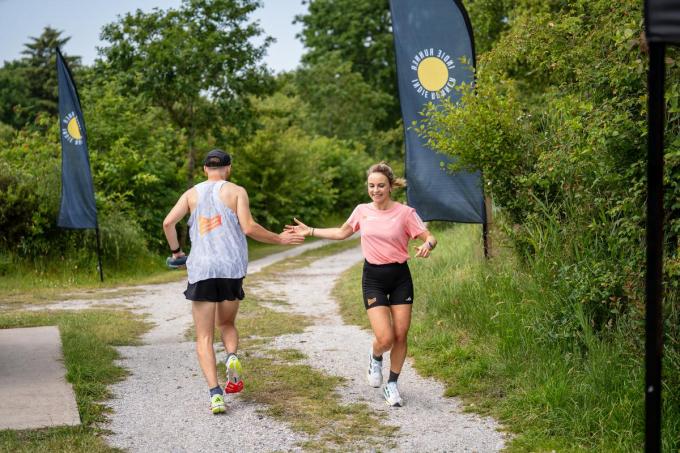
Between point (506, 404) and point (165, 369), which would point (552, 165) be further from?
point (165, 369)

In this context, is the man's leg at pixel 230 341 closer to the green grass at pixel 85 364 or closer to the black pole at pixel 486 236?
the green grass at pixel 85 364

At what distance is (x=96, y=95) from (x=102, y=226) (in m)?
6.02

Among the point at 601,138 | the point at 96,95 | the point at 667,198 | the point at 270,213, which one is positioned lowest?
the point at 270,213

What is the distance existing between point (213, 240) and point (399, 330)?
4.88ft

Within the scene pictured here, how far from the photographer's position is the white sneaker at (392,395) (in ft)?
18.7

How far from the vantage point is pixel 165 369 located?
705cm

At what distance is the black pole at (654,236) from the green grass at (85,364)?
309 cm

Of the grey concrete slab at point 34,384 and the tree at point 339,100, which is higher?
the tree at point 339,100

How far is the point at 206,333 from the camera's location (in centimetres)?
578

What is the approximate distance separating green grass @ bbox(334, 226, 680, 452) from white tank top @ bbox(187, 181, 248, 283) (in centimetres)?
195

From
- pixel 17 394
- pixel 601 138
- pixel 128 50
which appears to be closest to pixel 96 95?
pixel 128 50

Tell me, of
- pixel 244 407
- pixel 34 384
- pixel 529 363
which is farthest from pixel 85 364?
pixel 529 363

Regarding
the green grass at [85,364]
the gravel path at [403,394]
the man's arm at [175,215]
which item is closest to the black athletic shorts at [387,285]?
the gravel path at [403,394]

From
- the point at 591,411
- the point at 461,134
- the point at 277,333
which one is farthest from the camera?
the point at 277,333
